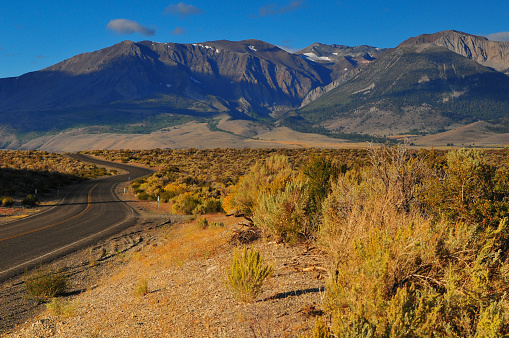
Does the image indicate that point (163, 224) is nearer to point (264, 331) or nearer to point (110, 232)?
point (110, 232)

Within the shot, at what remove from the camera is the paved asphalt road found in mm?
15430

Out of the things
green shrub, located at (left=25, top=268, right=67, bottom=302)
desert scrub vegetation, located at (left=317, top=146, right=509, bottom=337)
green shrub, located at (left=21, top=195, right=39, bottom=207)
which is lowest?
green shrub, located at (left=25, top=268, right=67, bottom=302)

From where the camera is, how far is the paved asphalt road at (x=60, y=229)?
15.4m

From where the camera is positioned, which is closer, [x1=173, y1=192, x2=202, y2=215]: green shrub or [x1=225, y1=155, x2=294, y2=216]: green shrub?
[x1=225, y1=155, x2=294, y2=216]: green shrub

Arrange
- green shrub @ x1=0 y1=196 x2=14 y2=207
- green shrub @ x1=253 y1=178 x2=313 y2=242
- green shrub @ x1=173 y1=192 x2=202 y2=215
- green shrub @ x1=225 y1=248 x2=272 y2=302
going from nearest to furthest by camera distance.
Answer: green shrub @ x1=225 y1=248 x2=272 y2=302
green shrub @ x1=253 y1=178 x2=313 y2=242
green shrub @ x1=173 y1=192 x2=202 y2=215
green shrub @ x1=0 y1=196 x2=14 y2=207

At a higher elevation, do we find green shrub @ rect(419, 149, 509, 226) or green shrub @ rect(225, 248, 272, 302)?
green shrub @ rect(419, 149, 509, 226)

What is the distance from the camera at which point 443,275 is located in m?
5.30

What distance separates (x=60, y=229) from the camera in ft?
67.9

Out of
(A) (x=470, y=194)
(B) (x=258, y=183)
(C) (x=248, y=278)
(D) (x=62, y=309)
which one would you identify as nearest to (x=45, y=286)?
(D) (x=62, y=309)

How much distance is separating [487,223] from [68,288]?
39.9 ft

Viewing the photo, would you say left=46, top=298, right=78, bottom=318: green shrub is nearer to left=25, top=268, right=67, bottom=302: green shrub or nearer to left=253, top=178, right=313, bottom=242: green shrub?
left=25, top=268, right=67, bottom=302: green shrub

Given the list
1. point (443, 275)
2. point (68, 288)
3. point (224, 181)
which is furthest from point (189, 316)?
point (224, 181)

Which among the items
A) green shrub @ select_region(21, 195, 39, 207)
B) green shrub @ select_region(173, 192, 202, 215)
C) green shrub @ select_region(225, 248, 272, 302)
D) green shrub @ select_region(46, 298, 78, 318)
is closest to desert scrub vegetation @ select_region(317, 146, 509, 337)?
green shrub @ select_region(225, 248, 272, 302)

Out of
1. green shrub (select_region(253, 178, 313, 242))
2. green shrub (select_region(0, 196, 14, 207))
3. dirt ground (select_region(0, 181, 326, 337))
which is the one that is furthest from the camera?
green shrub (select_region(0, 196, 14, 207))
